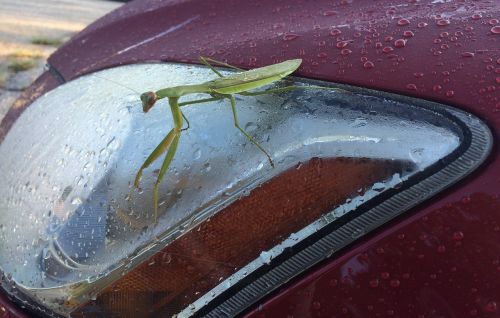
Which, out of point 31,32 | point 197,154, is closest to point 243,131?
point 197,154

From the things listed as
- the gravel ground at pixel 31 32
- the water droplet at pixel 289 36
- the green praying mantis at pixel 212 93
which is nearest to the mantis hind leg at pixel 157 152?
the green praying mantis at pixel 212 93

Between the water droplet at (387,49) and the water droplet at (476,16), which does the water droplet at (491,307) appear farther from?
the water droplet at (476,16)

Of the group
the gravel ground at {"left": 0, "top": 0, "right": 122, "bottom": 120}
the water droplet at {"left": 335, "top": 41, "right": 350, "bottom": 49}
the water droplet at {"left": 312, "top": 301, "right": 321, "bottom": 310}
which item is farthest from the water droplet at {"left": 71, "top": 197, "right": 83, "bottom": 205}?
the gravel ground at {"left": 0, "top": 0, "right": 122, "bottom": 120}

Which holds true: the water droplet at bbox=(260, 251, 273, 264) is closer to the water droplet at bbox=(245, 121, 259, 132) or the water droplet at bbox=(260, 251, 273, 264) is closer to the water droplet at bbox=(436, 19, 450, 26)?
the water droplet at bbox=(245, 121, 259, 132)

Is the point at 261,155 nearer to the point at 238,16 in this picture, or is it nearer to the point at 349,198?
the point at 349,198

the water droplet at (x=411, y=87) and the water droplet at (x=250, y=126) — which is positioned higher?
the water droplet at (x=411, y=87)

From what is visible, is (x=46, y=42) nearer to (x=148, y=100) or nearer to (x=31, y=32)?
(x=31, y=32)
